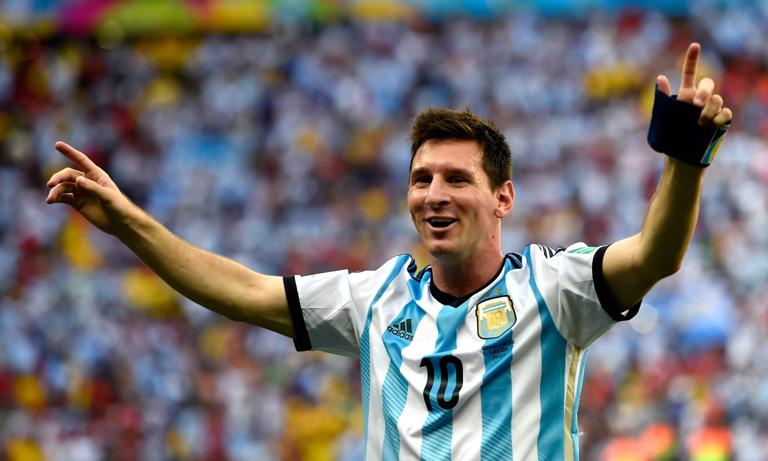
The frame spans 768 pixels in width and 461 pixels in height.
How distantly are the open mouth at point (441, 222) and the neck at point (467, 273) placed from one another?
12 cm

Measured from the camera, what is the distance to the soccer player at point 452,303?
3461mm

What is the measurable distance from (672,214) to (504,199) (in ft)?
2.84

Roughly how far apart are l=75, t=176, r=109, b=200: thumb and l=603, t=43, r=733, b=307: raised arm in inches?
59.1

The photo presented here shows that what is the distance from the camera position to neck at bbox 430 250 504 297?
3756 millimetres

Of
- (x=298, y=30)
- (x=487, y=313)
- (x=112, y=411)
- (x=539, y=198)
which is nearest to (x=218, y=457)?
(x=112, y=411)

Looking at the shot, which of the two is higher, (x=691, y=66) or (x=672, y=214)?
(x=691, y=66)

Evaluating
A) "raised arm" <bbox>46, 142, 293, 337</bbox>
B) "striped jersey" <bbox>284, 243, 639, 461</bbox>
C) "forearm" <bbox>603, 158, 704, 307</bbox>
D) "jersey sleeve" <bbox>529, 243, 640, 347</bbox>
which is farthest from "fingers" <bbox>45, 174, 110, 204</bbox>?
"forearm" <bbox>603, 158, 704, 307</bbox>

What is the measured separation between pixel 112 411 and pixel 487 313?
9.78 meters

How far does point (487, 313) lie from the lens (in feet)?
12.0

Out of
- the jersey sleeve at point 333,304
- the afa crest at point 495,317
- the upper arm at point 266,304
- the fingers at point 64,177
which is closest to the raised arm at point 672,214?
the afa crest at point 495,317

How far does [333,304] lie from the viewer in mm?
3867

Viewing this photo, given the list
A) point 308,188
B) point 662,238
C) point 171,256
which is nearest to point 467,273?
point 662,238

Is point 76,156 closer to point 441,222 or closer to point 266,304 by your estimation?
Result: point 266,304

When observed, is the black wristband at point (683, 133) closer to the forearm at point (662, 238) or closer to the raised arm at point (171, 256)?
the forearm at point (662, 238)
